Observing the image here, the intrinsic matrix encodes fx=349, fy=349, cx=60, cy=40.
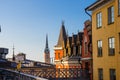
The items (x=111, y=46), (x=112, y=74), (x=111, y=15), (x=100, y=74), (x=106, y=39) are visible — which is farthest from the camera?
(x=100, y=74)

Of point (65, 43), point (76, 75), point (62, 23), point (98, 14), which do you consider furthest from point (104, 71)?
point (62, 23)

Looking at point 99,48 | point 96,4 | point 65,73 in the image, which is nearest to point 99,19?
point 96,4

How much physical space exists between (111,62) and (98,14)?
6.17 metres

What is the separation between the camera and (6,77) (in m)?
26.3

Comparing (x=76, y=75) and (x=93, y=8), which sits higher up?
(x=93, y=8)

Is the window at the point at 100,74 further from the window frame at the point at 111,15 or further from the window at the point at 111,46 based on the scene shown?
the window frame at the point at 111,15

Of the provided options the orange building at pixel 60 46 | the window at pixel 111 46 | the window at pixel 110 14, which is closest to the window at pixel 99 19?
the window at pixel 110 14

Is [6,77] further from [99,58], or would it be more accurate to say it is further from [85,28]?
[85,28]

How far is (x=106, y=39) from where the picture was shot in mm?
32812

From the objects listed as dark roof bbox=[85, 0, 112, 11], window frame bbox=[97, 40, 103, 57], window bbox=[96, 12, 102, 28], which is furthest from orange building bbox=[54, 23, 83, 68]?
window bbox=[96, 12, 102, 28]

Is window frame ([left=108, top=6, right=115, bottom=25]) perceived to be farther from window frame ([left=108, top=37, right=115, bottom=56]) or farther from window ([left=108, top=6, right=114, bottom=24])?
window frame ([left=108, top=37, right=115, bottom=56])

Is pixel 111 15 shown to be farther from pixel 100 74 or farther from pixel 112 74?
pixel 100 74

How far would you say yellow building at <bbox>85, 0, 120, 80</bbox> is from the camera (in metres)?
30.2

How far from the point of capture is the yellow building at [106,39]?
30.2 m
